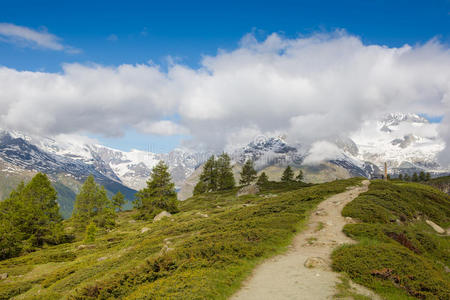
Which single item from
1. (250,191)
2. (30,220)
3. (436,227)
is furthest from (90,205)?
(436,227)

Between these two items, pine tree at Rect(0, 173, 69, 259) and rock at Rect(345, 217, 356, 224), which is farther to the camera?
pine tree at Rect(0, 173, 69, 259)

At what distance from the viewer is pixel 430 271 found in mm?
14469

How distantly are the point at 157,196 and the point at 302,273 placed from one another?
2012 inches

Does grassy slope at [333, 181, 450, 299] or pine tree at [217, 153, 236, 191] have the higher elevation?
pine tree at [217, 153, 236, 191]

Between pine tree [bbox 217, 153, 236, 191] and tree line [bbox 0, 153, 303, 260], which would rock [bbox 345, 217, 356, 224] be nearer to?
tree line [bbox 0, 153, 303, 260]

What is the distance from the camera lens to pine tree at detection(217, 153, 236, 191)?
111562mm

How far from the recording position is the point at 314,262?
1591 cm

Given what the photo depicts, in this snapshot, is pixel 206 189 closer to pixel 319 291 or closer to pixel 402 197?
pixel 402 197

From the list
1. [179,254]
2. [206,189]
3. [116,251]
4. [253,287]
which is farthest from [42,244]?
[206,189]

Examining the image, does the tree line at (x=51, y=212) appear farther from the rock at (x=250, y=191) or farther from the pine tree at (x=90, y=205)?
the rock at (x=250, y=191)

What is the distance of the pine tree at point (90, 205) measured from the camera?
2567 inches

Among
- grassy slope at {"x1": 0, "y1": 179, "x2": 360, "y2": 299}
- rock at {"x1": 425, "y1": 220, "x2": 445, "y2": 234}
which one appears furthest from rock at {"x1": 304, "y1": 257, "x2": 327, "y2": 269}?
rock at {"x1": 425, "y1": 220, "x2": 445, "y2": 234}

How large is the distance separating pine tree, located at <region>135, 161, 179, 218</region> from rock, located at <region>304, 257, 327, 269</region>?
4841 cm

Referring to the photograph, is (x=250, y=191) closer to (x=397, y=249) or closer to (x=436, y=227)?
(x=436, y=227)
